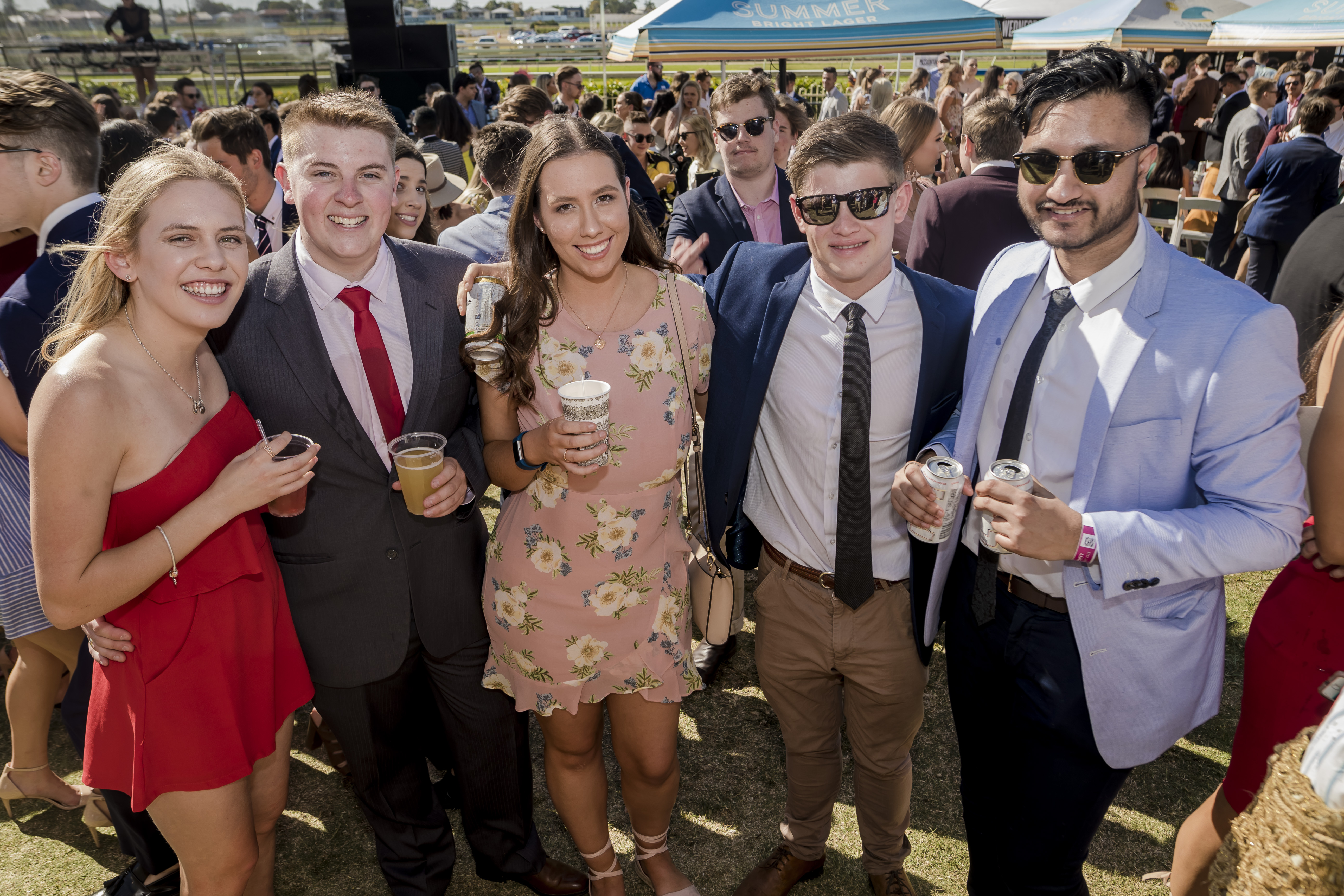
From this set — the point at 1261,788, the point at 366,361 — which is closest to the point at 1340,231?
the point at 1261,788

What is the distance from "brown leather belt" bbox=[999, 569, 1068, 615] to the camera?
2.10 meters

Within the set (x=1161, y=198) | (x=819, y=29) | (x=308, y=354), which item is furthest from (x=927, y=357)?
(x=1161, y=198)

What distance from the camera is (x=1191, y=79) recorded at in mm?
14688

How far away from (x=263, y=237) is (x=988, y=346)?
447cm

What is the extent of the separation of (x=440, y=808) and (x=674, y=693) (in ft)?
3.35

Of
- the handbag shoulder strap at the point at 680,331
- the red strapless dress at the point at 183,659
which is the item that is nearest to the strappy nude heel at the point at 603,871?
the red strapless dress at the point at 183,659

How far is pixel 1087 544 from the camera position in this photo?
6.12ft

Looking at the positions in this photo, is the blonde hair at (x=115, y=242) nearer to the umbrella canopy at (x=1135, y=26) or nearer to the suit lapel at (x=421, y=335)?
the suit lapel at (x=421, y=335)

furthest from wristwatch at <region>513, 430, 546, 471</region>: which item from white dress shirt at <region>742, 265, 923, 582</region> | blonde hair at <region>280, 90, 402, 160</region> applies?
blonde hair at <region>280, 90, 402, 160</region>

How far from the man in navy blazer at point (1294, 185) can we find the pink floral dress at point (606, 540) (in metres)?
Answer: 6.57

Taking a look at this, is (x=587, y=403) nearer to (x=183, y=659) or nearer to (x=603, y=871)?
(x=183, y=659)

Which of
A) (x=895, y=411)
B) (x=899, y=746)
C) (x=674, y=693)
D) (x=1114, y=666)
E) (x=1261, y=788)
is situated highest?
(x=895, y=411)

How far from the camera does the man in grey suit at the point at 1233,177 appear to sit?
8.20 m

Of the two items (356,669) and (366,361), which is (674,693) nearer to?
(356,669)
